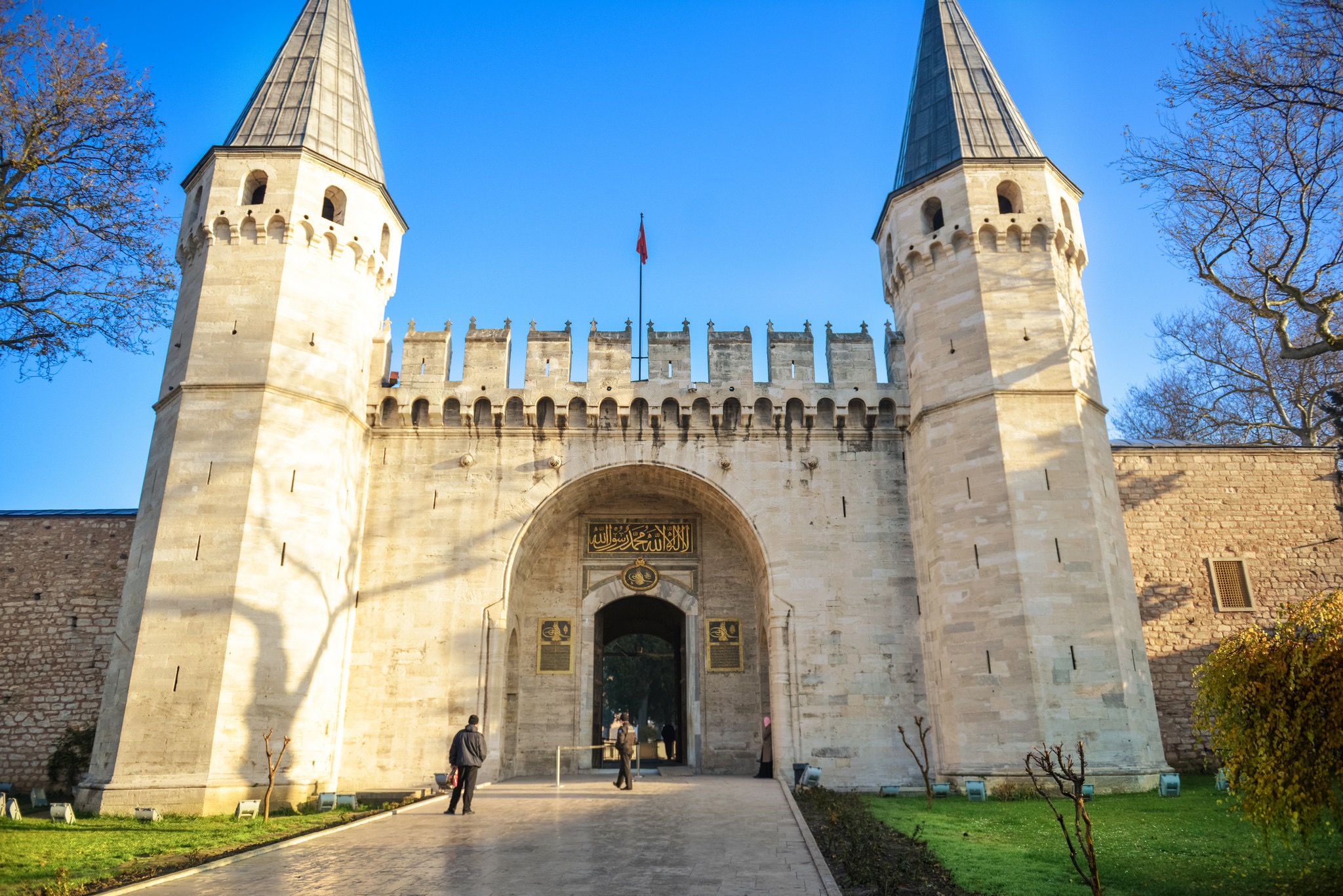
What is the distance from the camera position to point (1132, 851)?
841 cm

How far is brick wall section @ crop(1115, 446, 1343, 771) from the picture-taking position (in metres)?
16.6

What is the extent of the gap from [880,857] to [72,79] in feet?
44.4

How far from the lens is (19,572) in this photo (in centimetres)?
1700

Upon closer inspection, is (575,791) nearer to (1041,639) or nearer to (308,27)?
(1041,639)

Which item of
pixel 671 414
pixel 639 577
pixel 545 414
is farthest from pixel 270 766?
pixel 671 414

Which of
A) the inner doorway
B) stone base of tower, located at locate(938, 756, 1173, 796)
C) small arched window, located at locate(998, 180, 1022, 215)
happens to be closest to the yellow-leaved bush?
stone base of tower, located at locate(938, 756, 1173, 796)

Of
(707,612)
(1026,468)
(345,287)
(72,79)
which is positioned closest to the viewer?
(72,79)

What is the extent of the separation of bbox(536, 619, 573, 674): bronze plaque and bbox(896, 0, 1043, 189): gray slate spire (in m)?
11.7

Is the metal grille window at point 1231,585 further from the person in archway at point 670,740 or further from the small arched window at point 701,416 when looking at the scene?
the person in archway at point 670,740

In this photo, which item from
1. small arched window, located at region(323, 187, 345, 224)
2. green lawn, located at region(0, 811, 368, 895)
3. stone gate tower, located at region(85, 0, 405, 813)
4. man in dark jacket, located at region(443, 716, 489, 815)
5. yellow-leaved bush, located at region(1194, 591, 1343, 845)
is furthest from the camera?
small arched window, located at region(323, 187, 345, 224)

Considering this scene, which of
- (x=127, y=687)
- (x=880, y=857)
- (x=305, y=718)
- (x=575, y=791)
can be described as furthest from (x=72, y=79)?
(x=880, y=857)

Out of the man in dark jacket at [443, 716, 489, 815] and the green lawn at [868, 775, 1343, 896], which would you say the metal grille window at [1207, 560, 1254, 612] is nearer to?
the green lawn at [868, 775, 1343, 896]

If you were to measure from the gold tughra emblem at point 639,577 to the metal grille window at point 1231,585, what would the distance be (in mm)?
11063

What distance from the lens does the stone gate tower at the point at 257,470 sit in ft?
43.2
